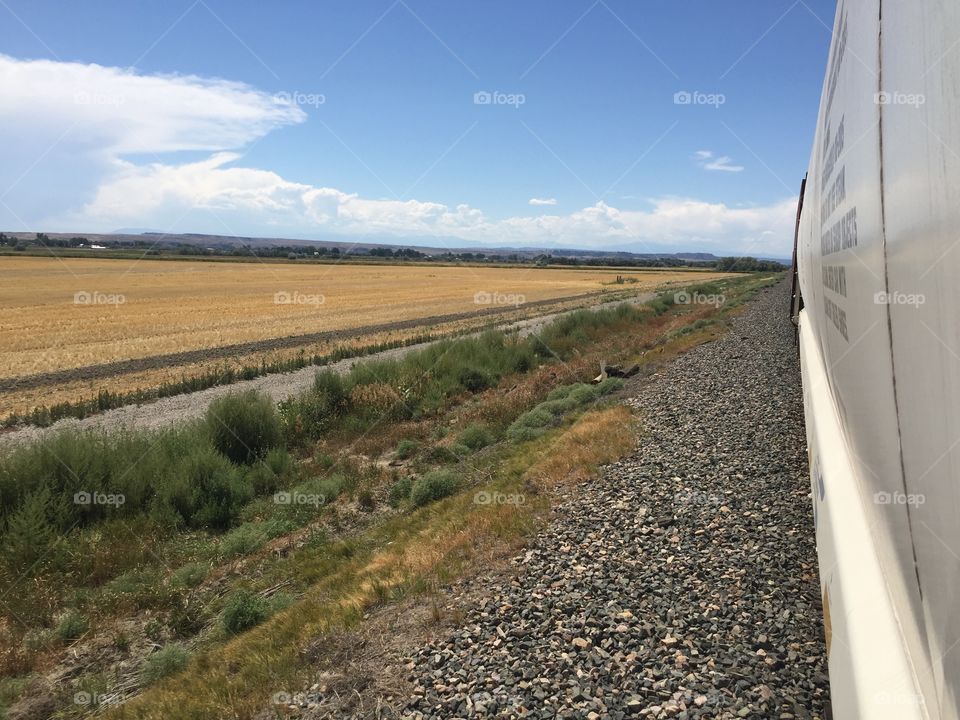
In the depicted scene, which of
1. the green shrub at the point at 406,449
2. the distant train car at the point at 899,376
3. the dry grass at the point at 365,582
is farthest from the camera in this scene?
the green shrub at the point at 406,449

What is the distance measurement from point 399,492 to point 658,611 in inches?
217

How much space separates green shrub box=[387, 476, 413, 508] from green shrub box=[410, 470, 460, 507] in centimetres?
34

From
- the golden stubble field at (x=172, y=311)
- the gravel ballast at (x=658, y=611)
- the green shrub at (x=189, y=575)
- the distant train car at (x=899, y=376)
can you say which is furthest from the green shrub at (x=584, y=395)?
the golden stubble field at (x=172, y=311)

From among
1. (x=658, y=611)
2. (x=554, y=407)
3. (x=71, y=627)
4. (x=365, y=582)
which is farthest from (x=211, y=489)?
(x=658, y=611)

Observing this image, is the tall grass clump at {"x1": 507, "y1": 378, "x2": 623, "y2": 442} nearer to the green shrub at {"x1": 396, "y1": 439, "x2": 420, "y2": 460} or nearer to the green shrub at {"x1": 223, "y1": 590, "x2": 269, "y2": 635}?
the green shrub at {"x1": 396, "y1": 439, "x2": 420, "y2": 460}

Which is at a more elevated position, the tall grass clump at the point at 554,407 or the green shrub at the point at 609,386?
the green shrub at the point at 609,386

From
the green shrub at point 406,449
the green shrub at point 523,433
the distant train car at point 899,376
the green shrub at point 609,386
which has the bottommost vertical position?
the green shrub at point 406,449

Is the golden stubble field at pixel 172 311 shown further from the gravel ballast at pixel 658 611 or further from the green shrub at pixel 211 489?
the gravel ballast at pixel 658 611

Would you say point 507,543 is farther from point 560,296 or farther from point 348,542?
point 560,296

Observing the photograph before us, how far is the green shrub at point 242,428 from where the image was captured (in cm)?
1130

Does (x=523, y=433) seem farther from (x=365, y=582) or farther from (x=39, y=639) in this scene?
(x=39, y=639)

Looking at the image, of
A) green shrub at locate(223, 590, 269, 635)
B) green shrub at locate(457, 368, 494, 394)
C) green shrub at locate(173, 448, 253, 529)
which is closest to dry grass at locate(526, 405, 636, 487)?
green shrub at locate(223, 590, 269, 635)

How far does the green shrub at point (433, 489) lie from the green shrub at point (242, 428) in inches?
149

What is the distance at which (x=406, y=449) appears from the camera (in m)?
11.6
